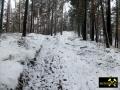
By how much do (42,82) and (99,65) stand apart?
5560 mm

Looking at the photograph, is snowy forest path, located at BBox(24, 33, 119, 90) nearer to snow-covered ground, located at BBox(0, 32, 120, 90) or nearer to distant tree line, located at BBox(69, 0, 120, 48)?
snow-covered ground, located at BBox(0, 32, 120, 90)

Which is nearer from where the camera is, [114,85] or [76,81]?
[114,85]

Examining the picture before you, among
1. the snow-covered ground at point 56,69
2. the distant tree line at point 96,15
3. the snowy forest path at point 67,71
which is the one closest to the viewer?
the snow-covered ground at point 56,69

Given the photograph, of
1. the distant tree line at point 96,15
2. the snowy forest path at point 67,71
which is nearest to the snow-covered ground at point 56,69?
the snowy forest path at point 67,71

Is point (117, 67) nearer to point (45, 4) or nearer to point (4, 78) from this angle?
point (4, 78)

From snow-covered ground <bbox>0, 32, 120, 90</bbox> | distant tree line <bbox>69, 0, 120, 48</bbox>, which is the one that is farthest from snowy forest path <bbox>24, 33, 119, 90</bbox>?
distant tree line <bbox>69, 0, 120, 48</bbox>

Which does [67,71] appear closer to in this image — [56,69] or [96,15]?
[56,69]

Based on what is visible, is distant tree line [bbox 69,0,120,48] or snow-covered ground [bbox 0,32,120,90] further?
distant tree line [bbox 69,0,120,48]

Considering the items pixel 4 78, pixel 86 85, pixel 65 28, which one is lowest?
pixel 86 85

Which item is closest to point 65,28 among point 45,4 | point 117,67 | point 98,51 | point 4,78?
point 45,4

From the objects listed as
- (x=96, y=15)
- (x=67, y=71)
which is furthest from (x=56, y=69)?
(x=96, y=15)

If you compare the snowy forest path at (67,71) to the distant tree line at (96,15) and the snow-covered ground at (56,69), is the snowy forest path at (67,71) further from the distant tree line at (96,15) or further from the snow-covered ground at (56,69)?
the distant tree line at (96,15)

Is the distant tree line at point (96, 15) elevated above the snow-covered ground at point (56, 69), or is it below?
above

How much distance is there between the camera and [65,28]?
3063 inches
